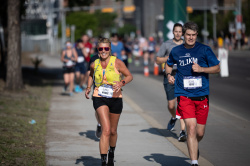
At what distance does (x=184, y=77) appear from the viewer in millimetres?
6953

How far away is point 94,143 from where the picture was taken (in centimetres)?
916

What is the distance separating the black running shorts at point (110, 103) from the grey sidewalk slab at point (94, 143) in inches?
31.1

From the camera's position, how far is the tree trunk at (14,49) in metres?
17.6

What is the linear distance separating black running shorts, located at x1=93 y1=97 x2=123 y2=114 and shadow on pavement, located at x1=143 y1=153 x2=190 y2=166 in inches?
38.7

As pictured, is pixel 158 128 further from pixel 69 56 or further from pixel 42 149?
pixel 69 56

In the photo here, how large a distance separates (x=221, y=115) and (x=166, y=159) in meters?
5.21

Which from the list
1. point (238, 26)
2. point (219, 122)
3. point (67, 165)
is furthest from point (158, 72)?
point (238, 26)

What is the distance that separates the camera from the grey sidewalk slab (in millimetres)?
7664

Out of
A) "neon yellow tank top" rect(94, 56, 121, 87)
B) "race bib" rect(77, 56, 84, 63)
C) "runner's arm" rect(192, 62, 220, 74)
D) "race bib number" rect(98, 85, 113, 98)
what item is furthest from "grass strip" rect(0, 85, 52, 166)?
"runner's arm" rect(192, 62, 220, 74)

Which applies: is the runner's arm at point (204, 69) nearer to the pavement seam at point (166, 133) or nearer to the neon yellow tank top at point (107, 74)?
the neon yellow tank top at point (107, 74)

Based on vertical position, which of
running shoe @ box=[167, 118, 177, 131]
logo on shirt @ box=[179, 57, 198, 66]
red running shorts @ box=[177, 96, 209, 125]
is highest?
logo on shirt @ box=[179, 57, 198, 66]

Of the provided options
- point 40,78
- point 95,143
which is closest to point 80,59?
point 40,78

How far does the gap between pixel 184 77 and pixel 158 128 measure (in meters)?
3.85

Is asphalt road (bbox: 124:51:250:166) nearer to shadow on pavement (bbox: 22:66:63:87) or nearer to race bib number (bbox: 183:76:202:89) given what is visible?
race bib number (bbox: 183:76:202:89)
